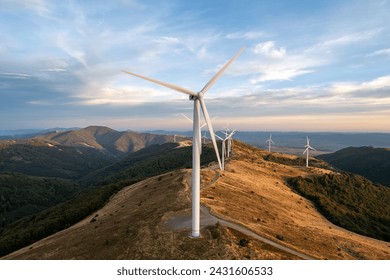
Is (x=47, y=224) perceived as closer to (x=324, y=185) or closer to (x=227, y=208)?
(x=227, y=208)

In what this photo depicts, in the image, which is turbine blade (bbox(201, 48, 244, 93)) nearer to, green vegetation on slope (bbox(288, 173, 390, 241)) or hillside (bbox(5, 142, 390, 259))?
hillside (bbox(5, 142, 390, 259))

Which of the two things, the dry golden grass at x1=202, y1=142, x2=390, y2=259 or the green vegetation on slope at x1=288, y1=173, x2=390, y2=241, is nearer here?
the dry golden grass at x1=202, y1=142, x2=390, y2=259

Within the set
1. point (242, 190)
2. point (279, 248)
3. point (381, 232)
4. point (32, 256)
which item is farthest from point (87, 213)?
point (381, 232)

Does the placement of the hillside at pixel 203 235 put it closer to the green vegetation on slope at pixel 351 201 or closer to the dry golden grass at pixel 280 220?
the dry golden grass at pixel 280 220

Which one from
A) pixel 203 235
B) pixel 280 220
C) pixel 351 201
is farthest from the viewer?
pixel 351 201

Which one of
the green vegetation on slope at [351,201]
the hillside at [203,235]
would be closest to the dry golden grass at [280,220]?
the hillside at [203,235]

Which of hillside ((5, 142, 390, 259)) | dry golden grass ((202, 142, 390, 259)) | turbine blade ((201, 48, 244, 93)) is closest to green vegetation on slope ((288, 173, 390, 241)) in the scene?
dry golden grass ((202, 142, 390, 259))

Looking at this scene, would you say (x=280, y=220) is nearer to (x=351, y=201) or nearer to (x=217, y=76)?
(x=217, y=76)

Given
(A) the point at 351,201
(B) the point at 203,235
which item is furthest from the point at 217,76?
(A) the point at 351,201
